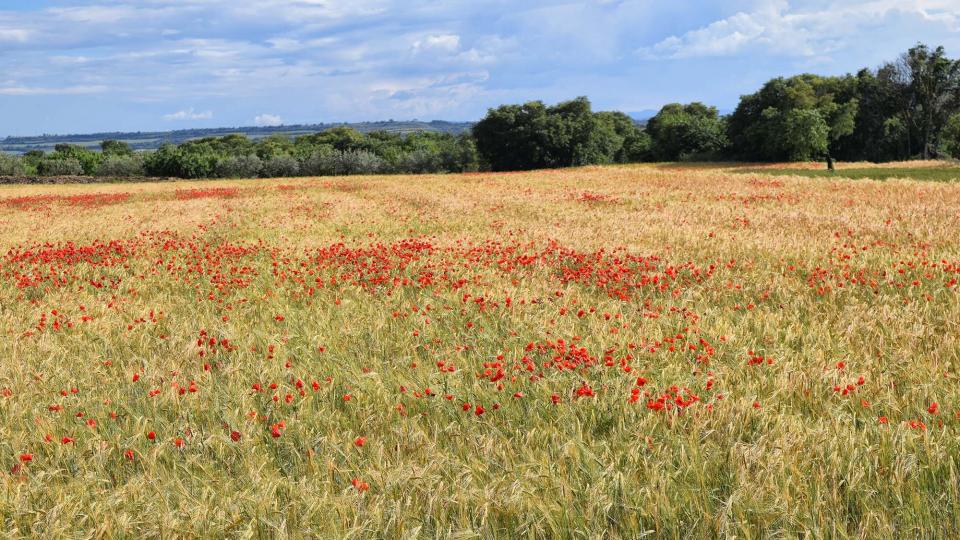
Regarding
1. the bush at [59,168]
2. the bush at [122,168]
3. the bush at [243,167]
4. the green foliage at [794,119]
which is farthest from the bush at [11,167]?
the green foliage at [794,119]

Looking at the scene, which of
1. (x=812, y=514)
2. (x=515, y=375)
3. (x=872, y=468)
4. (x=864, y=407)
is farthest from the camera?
(x=515, y=375)

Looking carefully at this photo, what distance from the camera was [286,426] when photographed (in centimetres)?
430

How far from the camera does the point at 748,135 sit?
203 feet

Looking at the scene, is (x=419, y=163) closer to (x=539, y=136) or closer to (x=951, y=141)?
(x=539, y=136)

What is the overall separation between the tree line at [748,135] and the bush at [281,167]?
0.36ft

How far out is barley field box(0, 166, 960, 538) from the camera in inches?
122

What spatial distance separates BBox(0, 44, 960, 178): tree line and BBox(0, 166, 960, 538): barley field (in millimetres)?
54726

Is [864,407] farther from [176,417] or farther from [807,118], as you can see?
[807,118]

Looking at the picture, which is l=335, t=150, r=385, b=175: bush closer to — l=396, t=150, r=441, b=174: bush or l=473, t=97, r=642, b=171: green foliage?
l=396, t=150, r=441, b=174: bush

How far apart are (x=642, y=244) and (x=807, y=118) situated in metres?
52.1

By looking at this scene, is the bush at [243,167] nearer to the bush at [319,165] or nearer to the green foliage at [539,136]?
the bush at [319,165]

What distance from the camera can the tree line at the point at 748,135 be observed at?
60406 millimetres

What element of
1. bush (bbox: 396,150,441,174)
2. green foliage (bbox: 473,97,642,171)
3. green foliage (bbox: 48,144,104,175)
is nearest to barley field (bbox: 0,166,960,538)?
green foliage (bbox: 473,97,642,171)

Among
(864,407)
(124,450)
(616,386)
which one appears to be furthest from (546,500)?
(124,450)
